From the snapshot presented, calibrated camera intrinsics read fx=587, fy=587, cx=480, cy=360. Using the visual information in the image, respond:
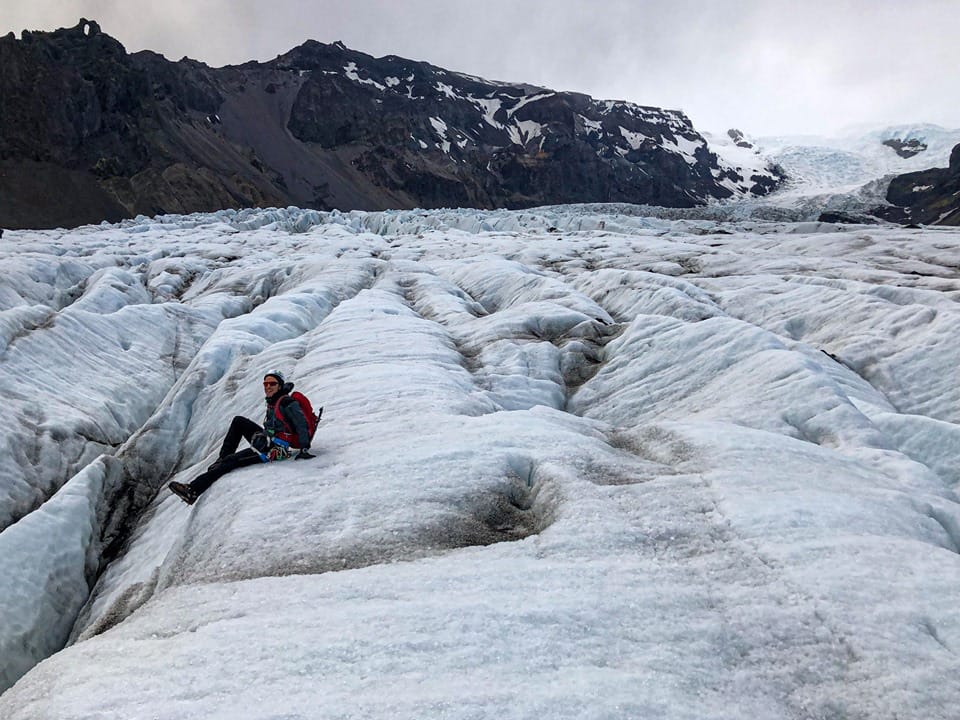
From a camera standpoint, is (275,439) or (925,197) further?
(925,197)

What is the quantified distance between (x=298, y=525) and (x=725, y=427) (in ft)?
24.9

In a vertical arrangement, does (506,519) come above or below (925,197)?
below

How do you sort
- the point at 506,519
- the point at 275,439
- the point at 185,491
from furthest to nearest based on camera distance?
the point at 275,439
the point at 185,491
the point at 506,519

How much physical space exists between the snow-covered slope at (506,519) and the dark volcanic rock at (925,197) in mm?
140763

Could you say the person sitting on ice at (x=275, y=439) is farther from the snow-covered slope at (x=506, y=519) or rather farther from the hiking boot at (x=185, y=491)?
the snow-covered slope at (x=506, y=519)

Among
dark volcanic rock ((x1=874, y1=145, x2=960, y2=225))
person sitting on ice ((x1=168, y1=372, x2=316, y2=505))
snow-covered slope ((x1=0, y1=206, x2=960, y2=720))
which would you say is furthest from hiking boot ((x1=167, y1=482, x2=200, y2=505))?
dark volcanic rock ((x1=874, y1=145, x2=960, y2=225))

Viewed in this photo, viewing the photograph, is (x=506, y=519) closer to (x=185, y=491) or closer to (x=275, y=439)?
(x=275, y=439)

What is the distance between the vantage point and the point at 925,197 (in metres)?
148

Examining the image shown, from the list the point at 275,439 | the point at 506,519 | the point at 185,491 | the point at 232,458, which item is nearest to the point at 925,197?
the point at 506,519

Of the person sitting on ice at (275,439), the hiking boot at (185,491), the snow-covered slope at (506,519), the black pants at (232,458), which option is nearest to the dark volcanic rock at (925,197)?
the snow-covered slope at (506,519)

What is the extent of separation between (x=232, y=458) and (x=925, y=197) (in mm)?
184835

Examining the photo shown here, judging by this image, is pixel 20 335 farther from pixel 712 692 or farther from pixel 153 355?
pixel 712 692

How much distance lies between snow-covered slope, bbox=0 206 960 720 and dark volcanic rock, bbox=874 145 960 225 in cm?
14076

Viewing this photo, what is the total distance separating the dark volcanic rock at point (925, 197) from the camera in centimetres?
13538
